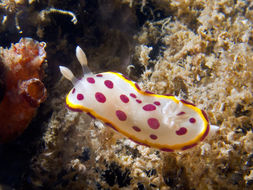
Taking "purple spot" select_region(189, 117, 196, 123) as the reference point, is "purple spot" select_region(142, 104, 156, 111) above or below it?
above

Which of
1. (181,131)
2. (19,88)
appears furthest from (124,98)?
(19,88)

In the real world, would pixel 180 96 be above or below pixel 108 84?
below

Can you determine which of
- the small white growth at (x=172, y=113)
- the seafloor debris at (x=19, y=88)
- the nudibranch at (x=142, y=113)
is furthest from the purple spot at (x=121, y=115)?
the seafloor debris at (x=19, y=88)

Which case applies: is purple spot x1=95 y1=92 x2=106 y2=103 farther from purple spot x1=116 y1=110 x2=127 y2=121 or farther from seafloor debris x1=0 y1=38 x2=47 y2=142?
seafloor debris x1=0 y1=38 x2=47 y2=142

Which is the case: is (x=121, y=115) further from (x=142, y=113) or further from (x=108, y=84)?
(x=108, y=84)

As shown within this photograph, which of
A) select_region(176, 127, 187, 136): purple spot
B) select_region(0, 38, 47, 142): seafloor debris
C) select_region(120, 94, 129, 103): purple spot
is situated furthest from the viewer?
select_region(0, 38, 47, 142): seafloor debris

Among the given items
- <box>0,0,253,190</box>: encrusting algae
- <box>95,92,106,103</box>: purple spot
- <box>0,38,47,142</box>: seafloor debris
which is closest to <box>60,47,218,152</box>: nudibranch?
<box>95,92,106,103</box>: purple spot

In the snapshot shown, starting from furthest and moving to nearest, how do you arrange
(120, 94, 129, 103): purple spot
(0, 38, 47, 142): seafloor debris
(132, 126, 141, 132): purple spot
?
(0, 38, 47, 142): seafloor debris → (120, 94, 129, 103): purple spot → (132, 126, 141, 132): purple spot
